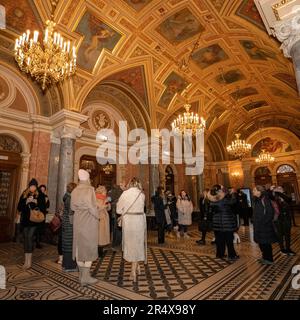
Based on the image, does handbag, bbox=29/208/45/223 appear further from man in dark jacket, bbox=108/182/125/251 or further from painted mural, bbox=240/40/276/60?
painted mural, bbox=240/40/276/60

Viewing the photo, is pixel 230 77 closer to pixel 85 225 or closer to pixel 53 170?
pixel 53 170

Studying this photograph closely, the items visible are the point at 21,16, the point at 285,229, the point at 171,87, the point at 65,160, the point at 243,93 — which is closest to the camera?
the point at 285,229

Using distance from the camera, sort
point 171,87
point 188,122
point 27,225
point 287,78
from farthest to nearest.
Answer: point 171,87
point 287,78
point 188,122
point 27,225

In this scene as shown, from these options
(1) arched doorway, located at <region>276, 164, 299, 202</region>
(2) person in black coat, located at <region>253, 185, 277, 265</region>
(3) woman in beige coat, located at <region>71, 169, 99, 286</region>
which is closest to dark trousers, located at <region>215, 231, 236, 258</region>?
(2) person in black coat, located at <region>253, 185, 277, 265</region>

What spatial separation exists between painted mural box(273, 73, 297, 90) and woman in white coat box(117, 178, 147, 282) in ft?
36.0

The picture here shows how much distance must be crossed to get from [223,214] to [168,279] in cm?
205

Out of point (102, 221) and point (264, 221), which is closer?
point (264, 221)

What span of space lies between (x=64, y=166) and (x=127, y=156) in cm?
460

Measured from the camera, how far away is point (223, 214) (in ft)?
17.0

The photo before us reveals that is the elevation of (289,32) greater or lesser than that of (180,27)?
lesser

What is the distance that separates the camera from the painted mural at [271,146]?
18.2 metres

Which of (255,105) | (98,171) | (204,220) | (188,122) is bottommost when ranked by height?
(204,220)

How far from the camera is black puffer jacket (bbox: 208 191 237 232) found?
511 centimetres

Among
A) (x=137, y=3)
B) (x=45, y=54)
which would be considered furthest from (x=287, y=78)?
(x=45, y=54)
